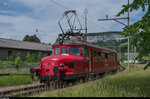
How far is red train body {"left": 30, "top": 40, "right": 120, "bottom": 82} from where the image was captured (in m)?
10.6

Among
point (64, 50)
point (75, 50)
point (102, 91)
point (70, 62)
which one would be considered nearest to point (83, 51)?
point (75, 50)

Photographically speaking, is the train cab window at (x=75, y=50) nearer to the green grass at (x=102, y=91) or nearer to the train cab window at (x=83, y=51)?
the train cab window at (x=83, y=51)

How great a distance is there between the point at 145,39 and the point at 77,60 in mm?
5437

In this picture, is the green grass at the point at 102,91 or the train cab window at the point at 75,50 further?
the train cab window at the point at 75,50

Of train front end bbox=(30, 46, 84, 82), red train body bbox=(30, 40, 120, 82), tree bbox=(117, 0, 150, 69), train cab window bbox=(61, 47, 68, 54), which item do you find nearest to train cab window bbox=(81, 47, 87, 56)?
red train body bbox=(30, 40, 120, 82)

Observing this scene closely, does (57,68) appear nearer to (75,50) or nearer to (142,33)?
(75,50)

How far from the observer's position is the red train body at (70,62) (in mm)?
10617

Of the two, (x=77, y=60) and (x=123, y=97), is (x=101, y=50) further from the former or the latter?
(x=123, y=97)

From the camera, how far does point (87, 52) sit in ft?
42.1

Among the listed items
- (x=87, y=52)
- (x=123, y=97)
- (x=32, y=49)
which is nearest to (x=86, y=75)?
(x=87, y=52)

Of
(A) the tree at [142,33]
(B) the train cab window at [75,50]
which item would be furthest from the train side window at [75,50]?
(A) the tree at [142,33]

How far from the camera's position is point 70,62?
428 inches

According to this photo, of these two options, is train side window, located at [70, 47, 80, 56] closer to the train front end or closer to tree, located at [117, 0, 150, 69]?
the train front end

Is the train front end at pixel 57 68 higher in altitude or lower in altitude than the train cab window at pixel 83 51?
lower
